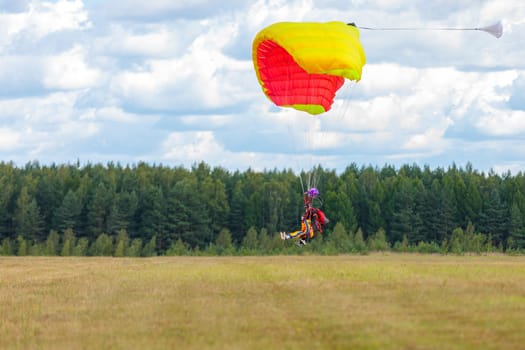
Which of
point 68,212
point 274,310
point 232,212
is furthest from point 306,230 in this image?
point 232,212

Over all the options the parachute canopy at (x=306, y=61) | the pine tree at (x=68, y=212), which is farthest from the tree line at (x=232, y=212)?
the parachute canopy at (x=306, y=61)

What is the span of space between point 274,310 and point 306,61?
8.70 meters

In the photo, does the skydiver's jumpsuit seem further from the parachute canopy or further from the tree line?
the tree line

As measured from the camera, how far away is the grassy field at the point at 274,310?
16734mm

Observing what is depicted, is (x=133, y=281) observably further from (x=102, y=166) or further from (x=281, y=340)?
(x=102, y=166)

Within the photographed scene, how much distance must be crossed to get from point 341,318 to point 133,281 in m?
11.5

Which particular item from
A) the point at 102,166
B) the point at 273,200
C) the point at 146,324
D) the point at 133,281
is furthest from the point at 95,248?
the point at 146,324

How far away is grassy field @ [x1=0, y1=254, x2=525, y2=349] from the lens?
16734mm

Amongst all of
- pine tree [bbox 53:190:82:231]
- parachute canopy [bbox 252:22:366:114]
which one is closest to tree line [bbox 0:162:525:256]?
pine tree [bbox 53:190:82:231]

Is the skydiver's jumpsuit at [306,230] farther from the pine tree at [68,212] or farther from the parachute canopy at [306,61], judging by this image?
the pine tree at [68,212]

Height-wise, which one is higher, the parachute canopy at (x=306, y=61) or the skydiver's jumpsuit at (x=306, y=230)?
the parachute canopy at (x=306, y=61)

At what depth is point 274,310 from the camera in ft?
66.6

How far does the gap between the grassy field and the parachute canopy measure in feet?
20.8

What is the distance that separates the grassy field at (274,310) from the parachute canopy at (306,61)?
6344 millimetres
